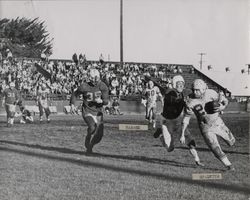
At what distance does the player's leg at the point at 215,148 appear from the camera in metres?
7.80

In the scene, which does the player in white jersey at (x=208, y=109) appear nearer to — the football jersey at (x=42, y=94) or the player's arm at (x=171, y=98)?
the player's arm at (x=171, y=98)

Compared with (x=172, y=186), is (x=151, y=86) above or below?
above

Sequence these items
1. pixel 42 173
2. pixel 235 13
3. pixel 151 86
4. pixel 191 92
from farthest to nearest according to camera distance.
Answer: pixel 151 86
pixel 235 13
pixel 191 92
pixel 42 173

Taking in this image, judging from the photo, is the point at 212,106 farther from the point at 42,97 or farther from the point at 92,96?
the point at 42,97

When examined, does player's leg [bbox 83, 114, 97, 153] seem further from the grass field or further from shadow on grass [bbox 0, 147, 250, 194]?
shadow on grass [bbox 0, 147, 250, 194]

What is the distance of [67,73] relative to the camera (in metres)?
16.2

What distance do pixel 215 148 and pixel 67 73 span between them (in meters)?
9.13

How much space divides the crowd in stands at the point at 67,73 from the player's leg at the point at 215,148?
7003mm

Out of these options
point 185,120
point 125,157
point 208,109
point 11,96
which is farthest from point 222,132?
point 11,96

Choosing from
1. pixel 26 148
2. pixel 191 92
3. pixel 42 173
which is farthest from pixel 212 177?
pixel 26 148

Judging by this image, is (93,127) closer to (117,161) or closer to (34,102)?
(117,161)

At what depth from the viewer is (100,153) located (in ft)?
30.0

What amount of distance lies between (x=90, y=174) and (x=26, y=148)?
2.78m

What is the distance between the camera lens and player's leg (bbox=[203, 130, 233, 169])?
→ 25.6 feet
